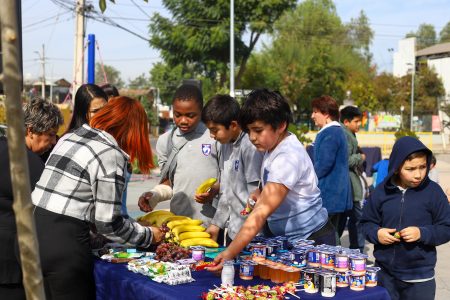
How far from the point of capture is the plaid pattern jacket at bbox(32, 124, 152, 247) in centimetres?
282

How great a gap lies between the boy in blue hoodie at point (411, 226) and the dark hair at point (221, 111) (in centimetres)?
103

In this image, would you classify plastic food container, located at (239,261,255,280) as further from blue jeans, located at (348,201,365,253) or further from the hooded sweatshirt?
blue jeans, located at (348,201,365,253)

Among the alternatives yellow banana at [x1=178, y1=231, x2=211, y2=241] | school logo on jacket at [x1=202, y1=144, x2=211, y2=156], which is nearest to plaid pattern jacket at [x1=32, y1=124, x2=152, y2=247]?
yellow banana at [x1=178, y1=231, x2=211, y2=241]

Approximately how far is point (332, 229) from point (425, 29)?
9774cm

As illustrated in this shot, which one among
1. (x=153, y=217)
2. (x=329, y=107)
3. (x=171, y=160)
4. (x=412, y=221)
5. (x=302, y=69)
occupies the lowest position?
(x=153, y=217)

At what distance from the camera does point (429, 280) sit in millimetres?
3279

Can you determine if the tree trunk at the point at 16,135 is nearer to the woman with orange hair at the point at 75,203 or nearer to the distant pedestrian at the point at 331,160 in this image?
the woman with orange hair at the point at 75,203

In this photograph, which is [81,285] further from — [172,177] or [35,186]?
[172,177]

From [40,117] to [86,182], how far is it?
0.88 metres

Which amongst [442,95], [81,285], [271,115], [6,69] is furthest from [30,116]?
[442,95]

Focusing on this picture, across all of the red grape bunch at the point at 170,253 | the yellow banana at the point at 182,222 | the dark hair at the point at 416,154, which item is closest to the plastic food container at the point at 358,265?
the dark hair at the point at 416,154

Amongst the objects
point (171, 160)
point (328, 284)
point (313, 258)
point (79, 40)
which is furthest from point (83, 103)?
point (79, 40)

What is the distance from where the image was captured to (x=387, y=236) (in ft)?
10.6

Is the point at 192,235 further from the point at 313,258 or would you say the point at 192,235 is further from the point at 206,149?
the point at 313,258
